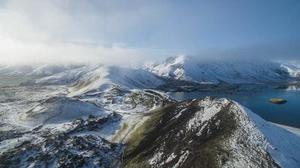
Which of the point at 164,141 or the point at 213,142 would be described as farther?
the point at 164,141

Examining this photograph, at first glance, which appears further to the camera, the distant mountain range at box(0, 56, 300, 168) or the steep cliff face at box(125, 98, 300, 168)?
the distant mountain range at box(0, 56, 300, 168)

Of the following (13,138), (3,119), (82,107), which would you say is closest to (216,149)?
(13,138)

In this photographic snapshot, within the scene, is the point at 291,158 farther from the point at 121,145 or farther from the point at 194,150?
the point at 121,145

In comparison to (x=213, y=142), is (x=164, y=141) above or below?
below

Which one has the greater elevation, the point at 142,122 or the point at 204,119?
the point at 204,119

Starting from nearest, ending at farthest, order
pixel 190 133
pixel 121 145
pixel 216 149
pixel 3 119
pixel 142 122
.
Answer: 1. pixel 216 149
2. pixel 190 133
3. pixel 121 145
4. pixel 142 122
5. pixel 3 119

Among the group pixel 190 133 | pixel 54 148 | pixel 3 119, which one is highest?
pixel 190 133

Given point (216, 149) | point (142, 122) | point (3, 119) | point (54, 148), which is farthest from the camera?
point (3, 119)

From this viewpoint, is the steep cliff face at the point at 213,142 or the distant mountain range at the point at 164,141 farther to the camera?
the distant mountain range at the point at 164,141
